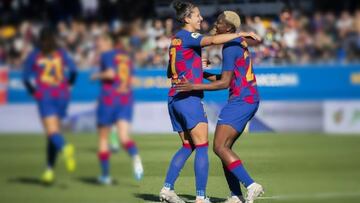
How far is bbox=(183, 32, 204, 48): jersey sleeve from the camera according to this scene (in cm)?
862

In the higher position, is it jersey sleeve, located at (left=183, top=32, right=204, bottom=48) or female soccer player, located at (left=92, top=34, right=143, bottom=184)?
jersey sleeve, located at (left=183, top=32, right=204, bottom=48)

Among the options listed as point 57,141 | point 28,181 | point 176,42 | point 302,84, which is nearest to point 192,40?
point 176,42

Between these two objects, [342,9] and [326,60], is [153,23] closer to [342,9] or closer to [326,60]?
[326,60]

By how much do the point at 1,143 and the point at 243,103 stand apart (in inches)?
421

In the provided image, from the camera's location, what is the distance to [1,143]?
18469 mm

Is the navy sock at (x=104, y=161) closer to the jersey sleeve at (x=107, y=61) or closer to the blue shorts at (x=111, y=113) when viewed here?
the blue shorts at (x=111, y=113)

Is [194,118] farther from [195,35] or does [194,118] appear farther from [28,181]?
[28,181]

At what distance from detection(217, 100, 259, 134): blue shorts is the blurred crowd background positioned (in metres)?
4.23

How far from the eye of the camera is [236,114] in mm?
8750

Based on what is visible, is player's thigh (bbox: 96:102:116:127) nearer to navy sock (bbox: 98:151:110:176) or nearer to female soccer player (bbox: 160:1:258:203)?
navy sock (bbox: 98:151:110:176)

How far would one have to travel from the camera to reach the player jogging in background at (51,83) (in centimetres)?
1067

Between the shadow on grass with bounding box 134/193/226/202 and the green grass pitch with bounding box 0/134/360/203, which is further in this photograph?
the green grass pitch with bounding box 0/134/360/203

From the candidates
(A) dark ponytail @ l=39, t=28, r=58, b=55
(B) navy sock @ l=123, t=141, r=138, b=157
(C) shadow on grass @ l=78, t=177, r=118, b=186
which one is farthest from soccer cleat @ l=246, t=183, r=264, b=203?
(A) dark ponytail @ l=39, t=28, r=58, b=55

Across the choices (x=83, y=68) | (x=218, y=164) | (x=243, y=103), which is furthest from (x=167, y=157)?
(x=83, y=68)
